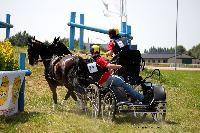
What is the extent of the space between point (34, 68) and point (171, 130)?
11.1 meters

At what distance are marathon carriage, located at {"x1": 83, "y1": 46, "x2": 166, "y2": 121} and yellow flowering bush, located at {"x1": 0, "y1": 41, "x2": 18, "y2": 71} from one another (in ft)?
8.15

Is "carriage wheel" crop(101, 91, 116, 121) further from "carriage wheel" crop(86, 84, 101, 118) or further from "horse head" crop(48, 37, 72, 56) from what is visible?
"horse head" crop(48, 37, 72, 56)

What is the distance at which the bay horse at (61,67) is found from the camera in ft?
43.9

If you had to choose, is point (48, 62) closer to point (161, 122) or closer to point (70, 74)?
point (70, 74)

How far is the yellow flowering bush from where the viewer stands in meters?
11.9

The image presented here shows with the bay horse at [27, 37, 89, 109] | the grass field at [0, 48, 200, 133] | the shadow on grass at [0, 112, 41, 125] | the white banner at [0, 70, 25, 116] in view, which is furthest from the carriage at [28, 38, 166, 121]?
the white banner at [0, 70, 25, 116]

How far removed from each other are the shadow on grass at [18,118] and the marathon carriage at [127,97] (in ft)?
6.05

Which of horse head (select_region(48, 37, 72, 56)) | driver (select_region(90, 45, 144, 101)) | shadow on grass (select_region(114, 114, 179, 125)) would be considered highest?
horse head (select_region(48, 37, 72, 56))

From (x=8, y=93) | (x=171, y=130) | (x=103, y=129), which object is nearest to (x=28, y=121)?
(x=8, y=93)

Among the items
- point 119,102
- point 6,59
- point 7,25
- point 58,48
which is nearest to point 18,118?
point 6,59

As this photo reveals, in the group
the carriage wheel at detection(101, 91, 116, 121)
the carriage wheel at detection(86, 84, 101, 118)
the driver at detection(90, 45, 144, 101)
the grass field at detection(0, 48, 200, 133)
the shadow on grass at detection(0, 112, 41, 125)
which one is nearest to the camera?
the grass field at detection(0, 48, 200, 133)

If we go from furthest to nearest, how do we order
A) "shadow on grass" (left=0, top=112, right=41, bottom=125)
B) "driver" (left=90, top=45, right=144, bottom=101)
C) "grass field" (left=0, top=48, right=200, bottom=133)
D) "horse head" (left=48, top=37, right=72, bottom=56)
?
"horse head" (left=48, top=37, right=72, bottom=56), "driver" (left=90, top=45, right=144, bottom=101), "shadow on grass" (left=0, top=112, right=41, bottom=125), "grass field" (left=0, top=48, right=200, bottom=133)

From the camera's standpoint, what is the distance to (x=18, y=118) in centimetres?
1164

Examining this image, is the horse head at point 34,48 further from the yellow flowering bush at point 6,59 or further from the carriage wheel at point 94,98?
the carriage wheel at point 94,98
